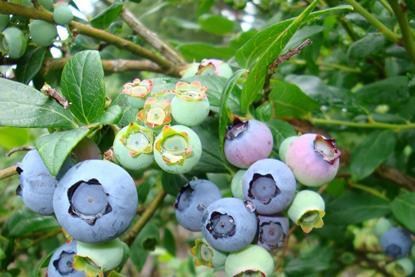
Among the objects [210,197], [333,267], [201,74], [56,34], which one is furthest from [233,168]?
[333,267]

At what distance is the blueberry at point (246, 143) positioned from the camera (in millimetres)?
790

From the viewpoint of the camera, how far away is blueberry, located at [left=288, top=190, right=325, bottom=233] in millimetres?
772

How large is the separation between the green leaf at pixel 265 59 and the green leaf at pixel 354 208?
27.2 inches

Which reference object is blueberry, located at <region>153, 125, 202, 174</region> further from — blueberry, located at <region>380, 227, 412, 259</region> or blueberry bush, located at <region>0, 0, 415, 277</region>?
blueberry, located at <region>380, 227, 412, 259</region>

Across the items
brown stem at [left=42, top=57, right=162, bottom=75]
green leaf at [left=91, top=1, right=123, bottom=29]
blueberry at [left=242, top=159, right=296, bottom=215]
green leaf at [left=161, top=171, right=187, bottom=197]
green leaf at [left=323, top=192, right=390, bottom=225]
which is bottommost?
green leaf at [left=323, top=192, right=390, bottom=225]

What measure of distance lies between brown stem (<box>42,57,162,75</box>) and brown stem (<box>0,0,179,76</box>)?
21 mm

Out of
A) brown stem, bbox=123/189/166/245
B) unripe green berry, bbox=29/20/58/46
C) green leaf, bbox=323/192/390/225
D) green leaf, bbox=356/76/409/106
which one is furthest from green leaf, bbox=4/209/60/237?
green leaf, bbox=356/76/409/106

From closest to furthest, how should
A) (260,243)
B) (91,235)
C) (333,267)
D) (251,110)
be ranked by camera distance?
(91,235)
(260,243)
(251,110)
(333,267)

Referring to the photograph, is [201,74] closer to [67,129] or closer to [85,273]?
[67,129]

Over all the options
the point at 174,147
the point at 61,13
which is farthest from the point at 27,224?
the point at 174,147

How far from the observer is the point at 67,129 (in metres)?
0.76

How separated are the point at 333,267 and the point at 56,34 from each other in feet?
4.31

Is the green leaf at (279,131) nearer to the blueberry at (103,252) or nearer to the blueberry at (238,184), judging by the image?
the blueberry at (238,184)

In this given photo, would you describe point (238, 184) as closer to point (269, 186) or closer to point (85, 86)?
point (269, 186)
